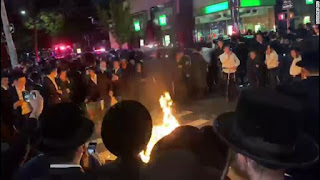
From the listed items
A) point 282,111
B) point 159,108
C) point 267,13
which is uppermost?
point 267,13

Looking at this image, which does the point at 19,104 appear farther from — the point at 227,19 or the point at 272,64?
the point at 227,19

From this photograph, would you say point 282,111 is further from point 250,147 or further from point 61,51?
point 61,51

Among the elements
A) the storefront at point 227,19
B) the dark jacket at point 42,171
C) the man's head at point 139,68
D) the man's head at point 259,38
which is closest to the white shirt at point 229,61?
the man's head at point 259,38

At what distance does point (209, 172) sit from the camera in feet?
5.16

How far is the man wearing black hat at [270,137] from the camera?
1190 millimetres

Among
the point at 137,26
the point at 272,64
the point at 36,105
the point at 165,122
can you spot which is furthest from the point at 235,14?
the point at 36,105

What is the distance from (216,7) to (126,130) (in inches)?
345

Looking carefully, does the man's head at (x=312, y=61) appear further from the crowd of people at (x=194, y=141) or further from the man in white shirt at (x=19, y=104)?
the man in white shirt at (x=19, y=104)

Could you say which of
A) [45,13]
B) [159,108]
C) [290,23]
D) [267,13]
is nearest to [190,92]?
[159,108]

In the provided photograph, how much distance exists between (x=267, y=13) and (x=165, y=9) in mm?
5639

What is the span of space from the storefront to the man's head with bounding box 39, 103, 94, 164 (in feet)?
17.0

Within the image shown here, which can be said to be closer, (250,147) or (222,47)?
(250,147)

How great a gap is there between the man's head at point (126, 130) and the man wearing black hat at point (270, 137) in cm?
56

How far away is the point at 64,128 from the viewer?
6.05ft
